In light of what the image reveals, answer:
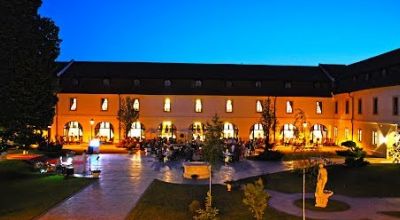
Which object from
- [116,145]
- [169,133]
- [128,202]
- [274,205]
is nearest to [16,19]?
[128,202]

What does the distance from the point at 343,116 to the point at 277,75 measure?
28.5ft

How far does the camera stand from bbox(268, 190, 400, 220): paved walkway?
703 inches

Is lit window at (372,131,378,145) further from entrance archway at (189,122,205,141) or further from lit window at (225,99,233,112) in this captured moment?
entrance archway at (189,122,205,141)

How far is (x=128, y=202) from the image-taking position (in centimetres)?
1995

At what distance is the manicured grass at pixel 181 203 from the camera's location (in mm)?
17672

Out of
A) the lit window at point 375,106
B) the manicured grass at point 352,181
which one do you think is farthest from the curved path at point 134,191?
the lit window at point 375,106

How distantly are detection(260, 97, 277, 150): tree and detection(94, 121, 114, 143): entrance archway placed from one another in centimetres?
1652

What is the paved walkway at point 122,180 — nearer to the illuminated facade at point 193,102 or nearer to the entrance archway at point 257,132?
the illuminated facade at point 193,102

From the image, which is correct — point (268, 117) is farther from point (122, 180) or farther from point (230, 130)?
point (122, 180)

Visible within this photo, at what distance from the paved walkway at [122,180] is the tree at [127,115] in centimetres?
856

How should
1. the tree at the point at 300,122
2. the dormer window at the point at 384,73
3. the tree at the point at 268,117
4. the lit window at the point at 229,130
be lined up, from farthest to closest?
1. the lit window at the point at 229,130
2. the tree at the point at 300,122
3. the tree at the point at 268,117
4. the dormer window at the point at 384,73

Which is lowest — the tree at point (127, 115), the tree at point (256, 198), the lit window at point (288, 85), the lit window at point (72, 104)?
the tree at point (256, 198)

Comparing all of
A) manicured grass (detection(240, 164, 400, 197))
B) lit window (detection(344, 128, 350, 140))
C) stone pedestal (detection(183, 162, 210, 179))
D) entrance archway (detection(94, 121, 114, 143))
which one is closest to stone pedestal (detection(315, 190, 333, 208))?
manicured grass (detection(240, 164, 400, 197))

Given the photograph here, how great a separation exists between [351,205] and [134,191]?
33.7 feet
